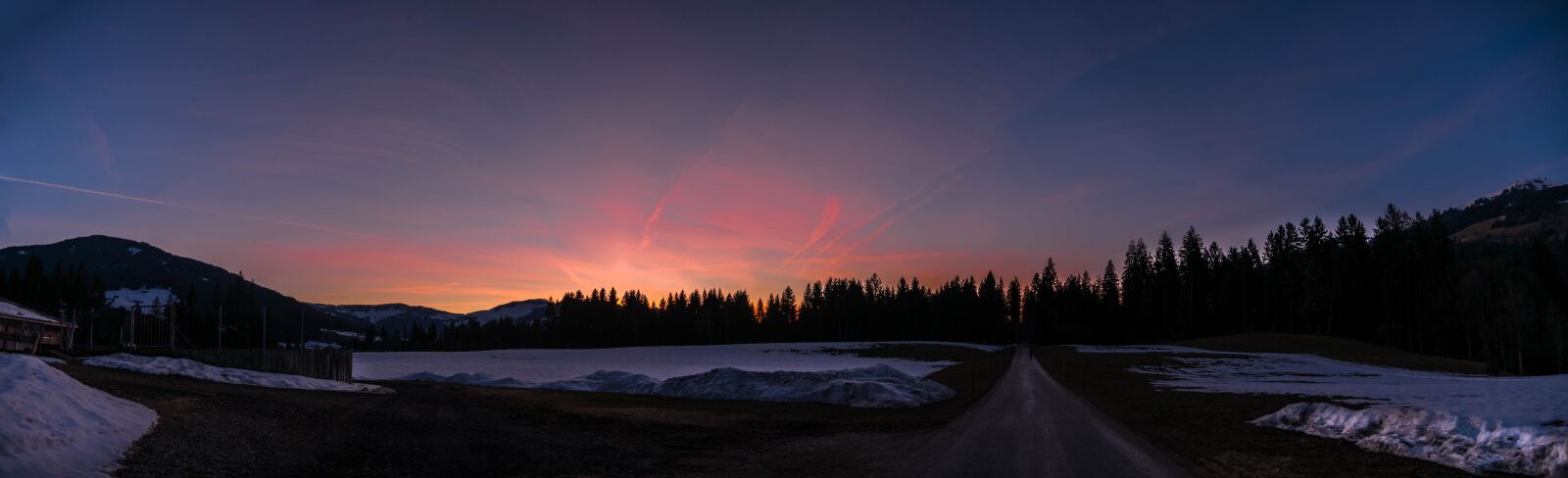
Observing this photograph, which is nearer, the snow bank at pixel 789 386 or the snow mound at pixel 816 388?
the snow mound at pixel 816 388

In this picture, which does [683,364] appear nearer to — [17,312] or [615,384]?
[615,384]

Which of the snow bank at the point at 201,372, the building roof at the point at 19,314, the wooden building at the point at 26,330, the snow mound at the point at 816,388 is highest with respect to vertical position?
the building roof at the point at 19,314

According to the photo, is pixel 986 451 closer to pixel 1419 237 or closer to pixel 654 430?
pixel 654 430

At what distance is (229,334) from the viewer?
124 metres

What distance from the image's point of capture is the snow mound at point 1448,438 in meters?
12.5

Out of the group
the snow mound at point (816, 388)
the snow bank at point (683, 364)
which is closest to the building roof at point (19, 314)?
the snow bank at point (683, 364)

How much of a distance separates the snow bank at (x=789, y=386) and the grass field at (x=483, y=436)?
244cm

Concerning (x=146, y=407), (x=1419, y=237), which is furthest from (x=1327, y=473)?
(x=1419, y=237)

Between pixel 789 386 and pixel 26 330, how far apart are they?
38.1m

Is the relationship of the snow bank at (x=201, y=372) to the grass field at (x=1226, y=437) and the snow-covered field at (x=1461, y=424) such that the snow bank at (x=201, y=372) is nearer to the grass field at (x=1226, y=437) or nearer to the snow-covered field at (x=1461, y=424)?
the grass field at (x=1226, y=437)

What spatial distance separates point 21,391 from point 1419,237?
132028 millimetres

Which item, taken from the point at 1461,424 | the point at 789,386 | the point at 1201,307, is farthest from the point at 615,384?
the point at 1201,307

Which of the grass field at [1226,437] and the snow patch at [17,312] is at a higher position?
the snow patch at [17,312]

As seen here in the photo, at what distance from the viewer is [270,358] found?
108ft
